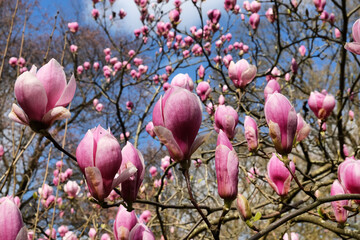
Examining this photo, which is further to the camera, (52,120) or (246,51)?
(246,51)

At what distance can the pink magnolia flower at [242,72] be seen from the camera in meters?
1.36

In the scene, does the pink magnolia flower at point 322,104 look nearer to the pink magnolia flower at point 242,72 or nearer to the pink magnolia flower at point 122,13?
the pink magnolia flower at point 242,72

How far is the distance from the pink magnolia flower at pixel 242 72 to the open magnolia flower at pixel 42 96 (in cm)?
87

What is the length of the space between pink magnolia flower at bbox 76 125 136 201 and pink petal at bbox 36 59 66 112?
0.11m

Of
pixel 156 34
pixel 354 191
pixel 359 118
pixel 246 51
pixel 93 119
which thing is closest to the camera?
pixel 354 191

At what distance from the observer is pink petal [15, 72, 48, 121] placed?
58 cm

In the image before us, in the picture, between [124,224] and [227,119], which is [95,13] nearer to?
[227,119]

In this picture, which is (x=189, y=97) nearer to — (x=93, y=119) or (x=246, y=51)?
(x=246, y=51)

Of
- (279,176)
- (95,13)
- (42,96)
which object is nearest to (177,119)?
(42,96)

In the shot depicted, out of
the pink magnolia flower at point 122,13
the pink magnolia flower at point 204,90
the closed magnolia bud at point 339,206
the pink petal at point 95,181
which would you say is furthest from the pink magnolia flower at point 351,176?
the pink magnolia flower at point 122,13

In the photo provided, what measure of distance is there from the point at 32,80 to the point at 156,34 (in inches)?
148

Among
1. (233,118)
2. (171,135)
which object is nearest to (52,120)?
(171,135)

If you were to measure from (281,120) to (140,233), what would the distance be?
0.38m

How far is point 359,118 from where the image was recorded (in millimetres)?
6156
